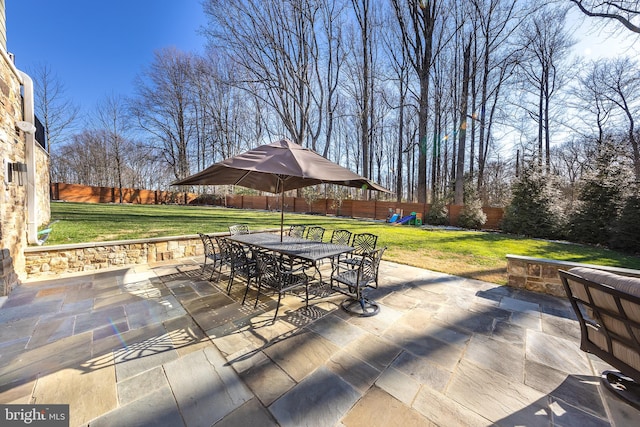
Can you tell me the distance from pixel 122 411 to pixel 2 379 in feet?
4.07

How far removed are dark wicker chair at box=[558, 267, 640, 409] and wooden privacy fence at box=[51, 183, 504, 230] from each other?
492 inches

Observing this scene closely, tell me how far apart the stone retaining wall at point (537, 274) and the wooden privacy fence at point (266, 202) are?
9.87 meters

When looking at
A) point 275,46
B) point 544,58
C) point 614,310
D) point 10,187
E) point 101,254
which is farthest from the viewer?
point 544,58

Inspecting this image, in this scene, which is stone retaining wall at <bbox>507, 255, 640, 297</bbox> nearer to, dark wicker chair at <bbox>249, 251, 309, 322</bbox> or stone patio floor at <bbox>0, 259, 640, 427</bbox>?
stone patio floor at <bbox>0, 259, 640, 427</bbox>

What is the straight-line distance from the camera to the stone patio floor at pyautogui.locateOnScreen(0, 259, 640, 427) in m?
1.70

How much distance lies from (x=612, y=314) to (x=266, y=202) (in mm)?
24557

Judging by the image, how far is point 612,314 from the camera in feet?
5.54

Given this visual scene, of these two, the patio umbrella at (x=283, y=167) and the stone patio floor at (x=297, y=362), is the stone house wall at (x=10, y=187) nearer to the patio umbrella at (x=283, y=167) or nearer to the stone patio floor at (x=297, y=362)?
the stone patio floor at (x=297, y=362)

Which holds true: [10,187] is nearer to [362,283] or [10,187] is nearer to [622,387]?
[362,283]

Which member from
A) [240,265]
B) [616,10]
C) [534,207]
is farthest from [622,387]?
[616,10]

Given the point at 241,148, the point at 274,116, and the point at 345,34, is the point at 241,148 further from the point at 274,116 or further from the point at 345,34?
the point at 345,34

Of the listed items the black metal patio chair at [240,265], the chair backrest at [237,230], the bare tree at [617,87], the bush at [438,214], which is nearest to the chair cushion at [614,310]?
the black metal patio chair at [240,265]

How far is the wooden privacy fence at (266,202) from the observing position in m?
15.2

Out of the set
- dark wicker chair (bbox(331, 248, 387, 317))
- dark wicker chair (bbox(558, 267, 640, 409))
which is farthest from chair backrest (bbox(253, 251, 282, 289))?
dark wicker chair (bbox(558, 267, 640, 409))
